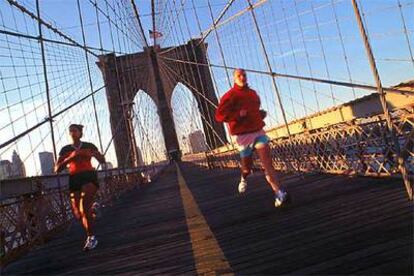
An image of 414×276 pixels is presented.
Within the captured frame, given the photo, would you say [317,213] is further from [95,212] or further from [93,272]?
[95,212]

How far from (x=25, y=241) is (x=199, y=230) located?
2.42 meters

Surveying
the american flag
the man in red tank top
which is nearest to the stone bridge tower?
the american flag

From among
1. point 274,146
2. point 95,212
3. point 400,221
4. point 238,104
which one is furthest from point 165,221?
point 274,146

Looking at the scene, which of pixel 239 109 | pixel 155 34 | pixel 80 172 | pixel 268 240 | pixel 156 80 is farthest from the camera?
pixel 155 34

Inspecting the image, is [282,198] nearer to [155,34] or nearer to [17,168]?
[17,168]

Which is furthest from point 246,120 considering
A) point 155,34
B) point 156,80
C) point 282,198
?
point 155,34

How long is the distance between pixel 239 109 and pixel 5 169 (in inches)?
219

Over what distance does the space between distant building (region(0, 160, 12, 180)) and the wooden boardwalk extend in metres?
3.34

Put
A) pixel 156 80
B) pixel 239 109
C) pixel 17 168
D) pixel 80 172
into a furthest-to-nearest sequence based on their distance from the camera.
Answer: pixel 156 80 → pixel 17 168 → pixel 80 172 → pixel 239 109

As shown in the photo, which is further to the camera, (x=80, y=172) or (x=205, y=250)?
(x=80, y=172)

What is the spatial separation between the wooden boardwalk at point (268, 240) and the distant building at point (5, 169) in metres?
3.34

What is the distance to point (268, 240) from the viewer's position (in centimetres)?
292

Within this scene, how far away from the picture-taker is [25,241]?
526 cm

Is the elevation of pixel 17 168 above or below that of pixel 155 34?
below
